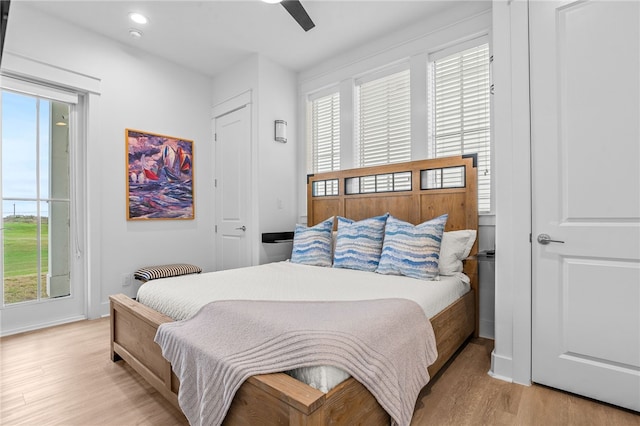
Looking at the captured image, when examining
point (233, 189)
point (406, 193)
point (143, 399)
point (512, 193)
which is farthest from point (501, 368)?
point (233, 189)

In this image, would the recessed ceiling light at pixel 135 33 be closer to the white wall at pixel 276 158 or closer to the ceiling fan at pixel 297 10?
the white wall at pixel 276 158

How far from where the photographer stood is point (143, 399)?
1858 mm

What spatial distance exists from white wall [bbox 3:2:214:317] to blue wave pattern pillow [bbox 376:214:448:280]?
105 inches

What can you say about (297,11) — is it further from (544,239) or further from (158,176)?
(158,176)

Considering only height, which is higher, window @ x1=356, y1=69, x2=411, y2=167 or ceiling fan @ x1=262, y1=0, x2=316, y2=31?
ceiling fan @ x1=262, y1=0, x2=316, y2=31

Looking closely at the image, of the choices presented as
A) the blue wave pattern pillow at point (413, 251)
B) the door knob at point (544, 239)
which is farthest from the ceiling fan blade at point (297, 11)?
the door knob at point (544, 239)

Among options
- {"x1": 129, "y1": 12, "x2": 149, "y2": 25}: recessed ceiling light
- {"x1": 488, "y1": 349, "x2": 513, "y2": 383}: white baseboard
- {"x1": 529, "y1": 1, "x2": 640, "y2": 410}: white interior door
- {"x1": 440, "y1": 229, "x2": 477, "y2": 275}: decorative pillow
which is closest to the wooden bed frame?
{"x1": 440, "y1": 229, "x2": 477, "y2": 275}: decorative pillow

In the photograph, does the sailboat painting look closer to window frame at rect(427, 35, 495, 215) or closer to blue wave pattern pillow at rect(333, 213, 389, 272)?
blue wave pattern pillow at rect(333, 213, 389, 272)

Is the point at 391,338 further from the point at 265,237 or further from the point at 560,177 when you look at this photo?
the point at 265,237

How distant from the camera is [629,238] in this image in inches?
67.4

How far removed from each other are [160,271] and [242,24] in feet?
8.53

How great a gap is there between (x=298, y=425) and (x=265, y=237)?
8.93ft

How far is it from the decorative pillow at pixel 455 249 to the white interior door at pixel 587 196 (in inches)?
22.0

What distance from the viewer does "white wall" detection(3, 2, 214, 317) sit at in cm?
300
